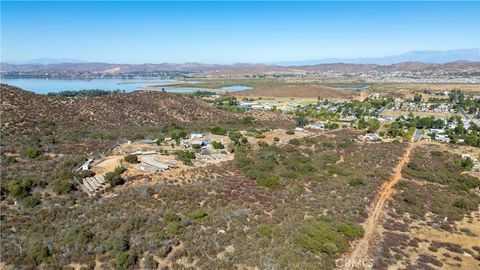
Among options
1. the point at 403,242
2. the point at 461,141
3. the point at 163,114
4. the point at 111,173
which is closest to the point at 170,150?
the point at 111,173

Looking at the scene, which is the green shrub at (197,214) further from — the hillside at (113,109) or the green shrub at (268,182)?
the hillside at (113,109)

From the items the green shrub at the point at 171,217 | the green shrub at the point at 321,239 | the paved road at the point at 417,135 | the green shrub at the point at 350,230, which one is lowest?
the paved road at the point at 417,135

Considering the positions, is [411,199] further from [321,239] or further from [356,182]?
[321,239]

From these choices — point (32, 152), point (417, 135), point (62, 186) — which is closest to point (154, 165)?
point (62, 186)

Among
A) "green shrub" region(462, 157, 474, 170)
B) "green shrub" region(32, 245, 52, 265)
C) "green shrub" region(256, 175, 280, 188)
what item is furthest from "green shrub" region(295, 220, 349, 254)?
"green shrub" region(462, 157, 474, 170)

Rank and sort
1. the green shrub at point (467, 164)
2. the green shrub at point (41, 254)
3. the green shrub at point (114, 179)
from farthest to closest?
the green shrub at point (467, 164) → the green shrub at point (114, 179) → the green shrub at point (41, 254)

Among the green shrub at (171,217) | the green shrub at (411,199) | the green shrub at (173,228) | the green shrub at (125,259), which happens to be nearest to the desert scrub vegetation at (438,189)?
the green shrub at (411,199)
